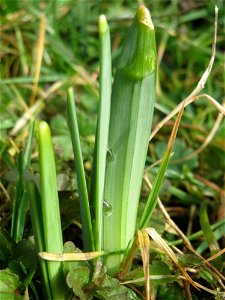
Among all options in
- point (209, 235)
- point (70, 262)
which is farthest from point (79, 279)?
point (209, 235)

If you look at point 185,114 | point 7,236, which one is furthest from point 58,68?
point 7,236

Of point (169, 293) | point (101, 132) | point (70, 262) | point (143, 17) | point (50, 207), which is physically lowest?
point (169, 293)

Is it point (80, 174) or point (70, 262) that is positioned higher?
point (80, 174)

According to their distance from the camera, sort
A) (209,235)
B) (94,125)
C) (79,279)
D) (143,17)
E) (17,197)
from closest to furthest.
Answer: (143,17)
(79,279)
(17,197)
(209,235)
(94,125)

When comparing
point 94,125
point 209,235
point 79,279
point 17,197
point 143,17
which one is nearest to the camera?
point 143,17

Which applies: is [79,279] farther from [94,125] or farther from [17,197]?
[94,125]

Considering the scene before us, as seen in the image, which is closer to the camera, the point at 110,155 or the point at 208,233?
the point at 110,155
